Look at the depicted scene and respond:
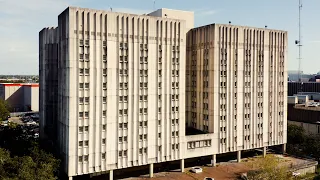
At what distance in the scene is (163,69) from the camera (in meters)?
72.5

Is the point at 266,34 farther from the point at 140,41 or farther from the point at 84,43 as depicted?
the point at 84,43

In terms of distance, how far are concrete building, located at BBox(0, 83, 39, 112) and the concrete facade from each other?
123 metres

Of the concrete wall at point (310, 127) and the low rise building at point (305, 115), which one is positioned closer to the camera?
the concrete wall at point (310, 127)

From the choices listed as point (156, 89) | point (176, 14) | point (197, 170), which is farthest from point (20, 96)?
point (197, 170)

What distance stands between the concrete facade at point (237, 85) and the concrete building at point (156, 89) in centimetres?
29

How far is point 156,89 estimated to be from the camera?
2808 inches

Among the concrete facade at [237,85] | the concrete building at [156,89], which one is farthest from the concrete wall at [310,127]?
the concrete building at [156,89]

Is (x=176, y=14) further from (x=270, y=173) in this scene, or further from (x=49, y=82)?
(x=270, y=173)

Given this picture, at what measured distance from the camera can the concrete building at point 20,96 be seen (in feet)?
590

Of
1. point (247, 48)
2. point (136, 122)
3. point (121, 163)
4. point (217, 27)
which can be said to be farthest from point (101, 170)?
point (247, 48)

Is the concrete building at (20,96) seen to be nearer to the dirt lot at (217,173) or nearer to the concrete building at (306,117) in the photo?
the dirt lot at (217,173)

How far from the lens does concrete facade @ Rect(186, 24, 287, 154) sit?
82062 millimetres

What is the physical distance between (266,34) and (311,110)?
39214 millimetres

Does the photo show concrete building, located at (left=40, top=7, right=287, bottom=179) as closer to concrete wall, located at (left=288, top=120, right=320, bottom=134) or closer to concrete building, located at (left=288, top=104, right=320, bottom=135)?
concrete wall, located at (left=288, top=120, right=320, bottom=134)
